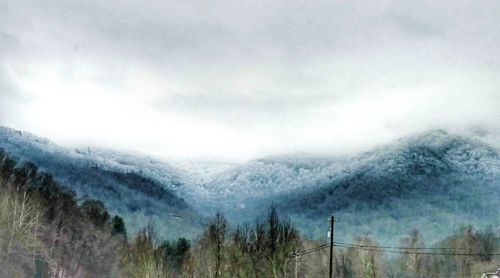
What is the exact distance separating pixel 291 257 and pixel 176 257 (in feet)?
193

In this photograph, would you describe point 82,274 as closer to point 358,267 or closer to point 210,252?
point 210,252

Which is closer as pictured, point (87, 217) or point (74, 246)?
point (74, 246)

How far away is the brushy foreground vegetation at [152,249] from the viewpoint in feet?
265

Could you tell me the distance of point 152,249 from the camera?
294 feet

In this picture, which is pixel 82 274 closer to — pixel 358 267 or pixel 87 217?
pixel 87 217

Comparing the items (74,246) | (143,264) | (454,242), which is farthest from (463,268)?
(74,246)

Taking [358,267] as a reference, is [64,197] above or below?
above

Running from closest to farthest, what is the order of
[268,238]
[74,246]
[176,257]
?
1. [268,238]
2. [74,246]
3. [176,257]

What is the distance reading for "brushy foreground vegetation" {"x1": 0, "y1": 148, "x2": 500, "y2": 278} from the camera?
80.6m

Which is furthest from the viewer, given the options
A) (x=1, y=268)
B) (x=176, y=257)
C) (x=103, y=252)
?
(x=176, y=257)

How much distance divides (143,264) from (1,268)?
58.9ft

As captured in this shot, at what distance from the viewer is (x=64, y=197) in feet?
352

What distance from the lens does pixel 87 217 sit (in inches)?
4382

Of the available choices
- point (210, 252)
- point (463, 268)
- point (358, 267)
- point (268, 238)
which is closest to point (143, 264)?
point (210, 252)
